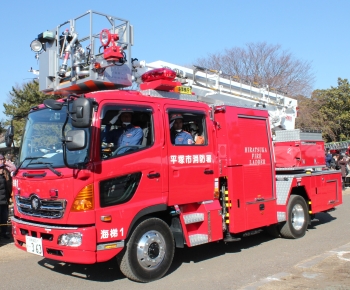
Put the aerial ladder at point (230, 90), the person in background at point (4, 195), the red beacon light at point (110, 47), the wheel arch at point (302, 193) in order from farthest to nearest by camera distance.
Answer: the wheel arch at point (302, 193) → the person in background at point (4, 195) → the aerial ladder at point (230, 90) → the red beacon light at point (110, 47)

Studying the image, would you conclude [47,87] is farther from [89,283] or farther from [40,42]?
[89,283]

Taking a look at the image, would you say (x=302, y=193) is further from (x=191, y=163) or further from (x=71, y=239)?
(x=71, y=239)

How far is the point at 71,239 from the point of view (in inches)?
205

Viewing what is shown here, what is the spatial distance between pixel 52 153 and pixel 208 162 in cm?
248

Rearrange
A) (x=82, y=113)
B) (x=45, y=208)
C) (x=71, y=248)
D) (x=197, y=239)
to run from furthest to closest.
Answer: (x=197, y=239)
(x=45, y=208)
(x=71, y=248)
(x=82, y=113)

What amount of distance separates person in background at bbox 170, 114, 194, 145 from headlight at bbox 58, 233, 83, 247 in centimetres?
198

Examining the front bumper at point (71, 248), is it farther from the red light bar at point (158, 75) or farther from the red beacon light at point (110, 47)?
the red light bar at point (158, 75)

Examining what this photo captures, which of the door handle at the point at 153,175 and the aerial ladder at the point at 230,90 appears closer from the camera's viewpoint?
the door handle at the point at 153,175

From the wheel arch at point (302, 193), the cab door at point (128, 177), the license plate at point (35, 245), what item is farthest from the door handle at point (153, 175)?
the wheel arch at point (302, 193)

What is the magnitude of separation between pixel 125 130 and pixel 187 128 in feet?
4.06

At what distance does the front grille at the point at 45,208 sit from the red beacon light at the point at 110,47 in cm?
220

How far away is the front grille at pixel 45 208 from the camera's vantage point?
208 inches

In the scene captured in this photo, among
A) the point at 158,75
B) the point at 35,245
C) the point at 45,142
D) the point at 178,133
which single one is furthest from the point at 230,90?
the point at 35,245

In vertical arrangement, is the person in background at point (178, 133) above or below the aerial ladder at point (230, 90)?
below
